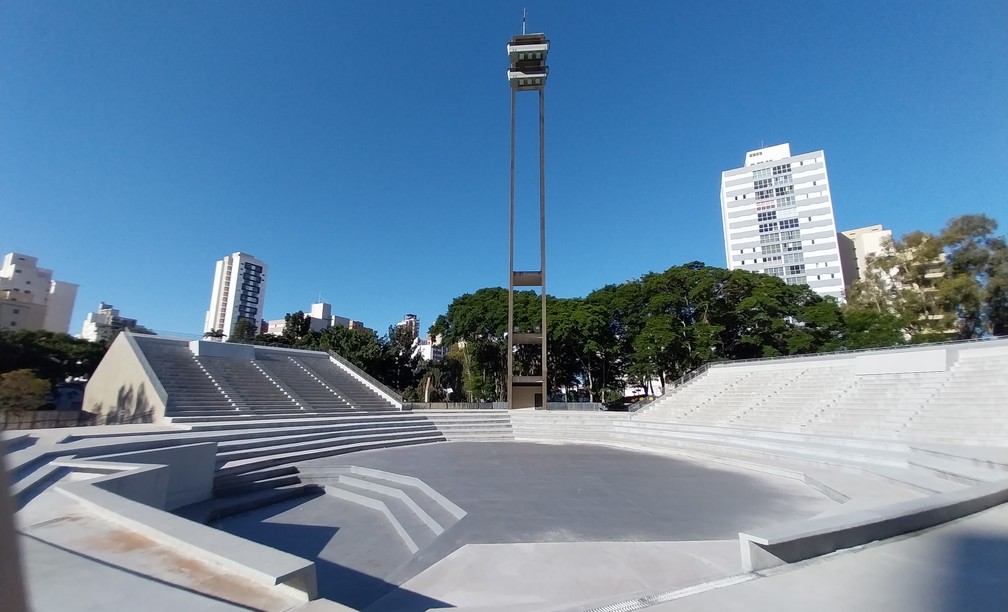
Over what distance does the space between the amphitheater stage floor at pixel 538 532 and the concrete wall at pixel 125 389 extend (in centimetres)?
670

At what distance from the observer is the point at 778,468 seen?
10188 mm

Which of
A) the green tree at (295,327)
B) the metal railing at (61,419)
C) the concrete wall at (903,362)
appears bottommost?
the metal railing at (61,419)

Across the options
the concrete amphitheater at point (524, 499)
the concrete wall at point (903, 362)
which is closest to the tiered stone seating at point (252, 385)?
the concrete amphitheater at point (524, 499)

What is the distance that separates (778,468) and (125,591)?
1193 cm

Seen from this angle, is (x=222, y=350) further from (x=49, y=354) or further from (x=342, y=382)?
(x=49, y=354)

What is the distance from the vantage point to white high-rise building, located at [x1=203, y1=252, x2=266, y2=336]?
4193 inches

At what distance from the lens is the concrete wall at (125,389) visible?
12.9 meters

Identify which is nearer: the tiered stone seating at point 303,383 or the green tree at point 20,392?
the green tree at point 20,392

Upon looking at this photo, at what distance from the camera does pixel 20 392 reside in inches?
526

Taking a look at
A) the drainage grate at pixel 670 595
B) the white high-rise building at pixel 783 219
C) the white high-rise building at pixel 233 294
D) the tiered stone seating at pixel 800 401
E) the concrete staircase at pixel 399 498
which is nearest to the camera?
the drainage grate at pixel 670 595

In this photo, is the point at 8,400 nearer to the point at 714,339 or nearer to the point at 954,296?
the point at 714,339

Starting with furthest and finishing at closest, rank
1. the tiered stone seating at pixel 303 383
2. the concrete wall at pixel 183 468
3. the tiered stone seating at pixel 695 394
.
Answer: the tiered stone seating at pixel 695 394
the tiered stone seating at pixel 303 383
the concrete wall at pixel 183 468

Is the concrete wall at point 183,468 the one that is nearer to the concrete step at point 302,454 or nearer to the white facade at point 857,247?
the concrete step at point 302,454

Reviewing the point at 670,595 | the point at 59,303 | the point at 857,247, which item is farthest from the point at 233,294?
the point at 857,247
